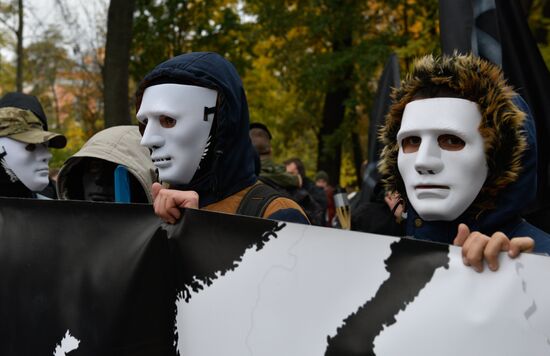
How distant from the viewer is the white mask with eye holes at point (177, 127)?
290cm

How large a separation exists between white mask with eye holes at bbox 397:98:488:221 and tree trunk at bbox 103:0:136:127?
6.35 meters

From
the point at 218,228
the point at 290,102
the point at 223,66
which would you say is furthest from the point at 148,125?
the point at 290,102

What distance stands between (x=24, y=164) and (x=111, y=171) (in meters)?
0.72

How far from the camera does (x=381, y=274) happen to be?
2.06 m

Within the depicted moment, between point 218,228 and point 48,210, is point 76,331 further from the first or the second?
point 218,228

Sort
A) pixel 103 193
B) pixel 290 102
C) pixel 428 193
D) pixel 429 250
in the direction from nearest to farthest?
pixel 429 250 < pixel 428 193 < pixel 103 193 < pixel 290 102

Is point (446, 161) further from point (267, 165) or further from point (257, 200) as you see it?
point (267, 165)

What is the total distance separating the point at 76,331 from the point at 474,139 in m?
1.45

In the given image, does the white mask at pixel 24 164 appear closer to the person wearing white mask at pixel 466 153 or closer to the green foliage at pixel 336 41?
the person wearing white mask at pixel 466 153

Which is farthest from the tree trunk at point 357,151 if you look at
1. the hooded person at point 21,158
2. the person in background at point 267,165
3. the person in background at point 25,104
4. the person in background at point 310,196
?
the hooded person at point 21,158

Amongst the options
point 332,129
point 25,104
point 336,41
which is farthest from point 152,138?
point 332,129

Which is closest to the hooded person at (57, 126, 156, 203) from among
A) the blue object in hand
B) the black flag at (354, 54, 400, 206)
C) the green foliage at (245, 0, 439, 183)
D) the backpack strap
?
the blue object in hand

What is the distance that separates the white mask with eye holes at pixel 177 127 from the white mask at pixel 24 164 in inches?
61.0

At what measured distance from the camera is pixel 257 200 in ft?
9.30
